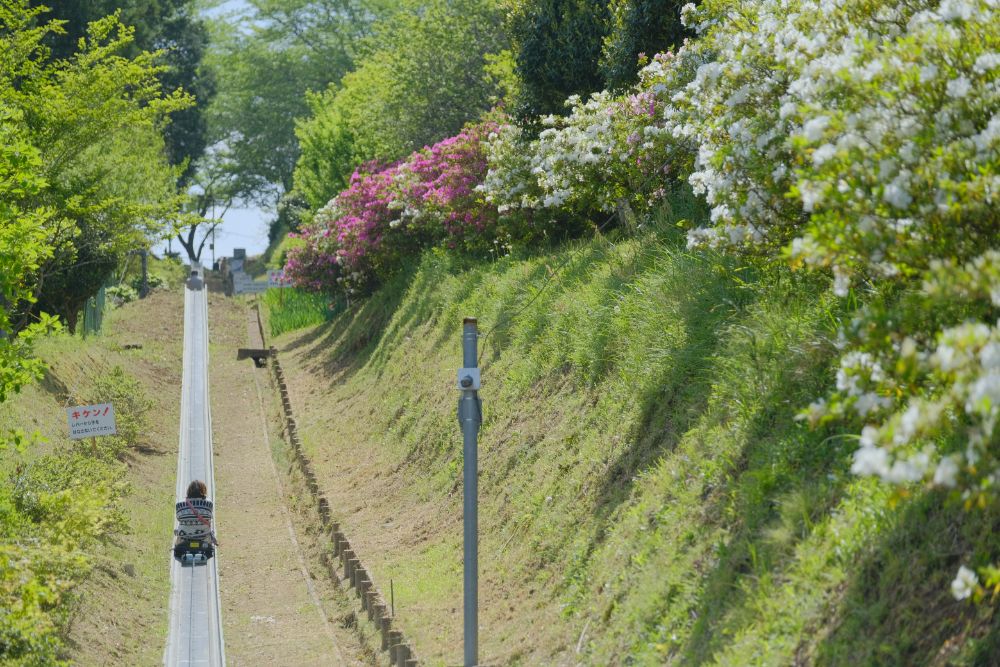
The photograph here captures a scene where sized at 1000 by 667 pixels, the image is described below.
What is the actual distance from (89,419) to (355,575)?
6814mm

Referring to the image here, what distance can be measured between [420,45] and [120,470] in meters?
16.7

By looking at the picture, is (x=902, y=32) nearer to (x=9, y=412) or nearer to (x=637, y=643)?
(x=637, y=643)

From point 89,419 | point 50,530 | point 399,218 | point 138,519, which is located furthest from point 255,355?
point 50,530

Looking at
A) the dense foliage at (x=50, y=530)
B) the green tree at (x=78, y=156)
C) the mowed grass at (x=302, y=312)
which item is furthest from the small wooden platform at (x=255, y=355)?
the dense foliage at (x=50, y=530)

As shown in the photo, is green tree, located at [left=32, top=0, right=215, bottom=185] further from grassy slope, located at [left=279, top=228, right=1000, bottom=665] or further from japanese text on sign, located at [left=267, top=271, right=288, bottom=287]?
grassy slope, located at [left=279, top=228, right=1000, bottom=665]

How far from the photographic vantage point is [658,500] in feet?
37.1

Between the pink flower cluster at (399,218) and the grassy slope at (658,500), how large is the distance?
456 centimetres

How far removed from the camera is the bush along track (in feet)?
43.3

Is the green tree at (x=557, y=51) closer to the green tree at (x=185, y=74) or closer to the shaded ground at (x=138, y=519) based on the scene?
the shaded ground at (x=138, y=519)

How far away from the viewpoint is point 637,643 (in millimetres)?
9867

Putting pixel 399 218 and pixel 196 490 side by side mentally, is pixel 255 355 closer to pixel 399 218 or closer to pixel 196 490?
pixel 399 218

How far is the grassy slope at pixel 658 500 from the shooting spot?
793cm

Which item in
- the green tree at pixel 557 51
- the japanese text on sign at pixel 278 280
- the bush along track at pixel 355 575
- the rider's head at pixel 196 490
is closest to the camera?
the bush along track at pixel 355 575

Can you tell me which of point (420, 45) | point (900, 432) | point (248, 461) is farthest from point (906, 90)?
point (420, 45)
